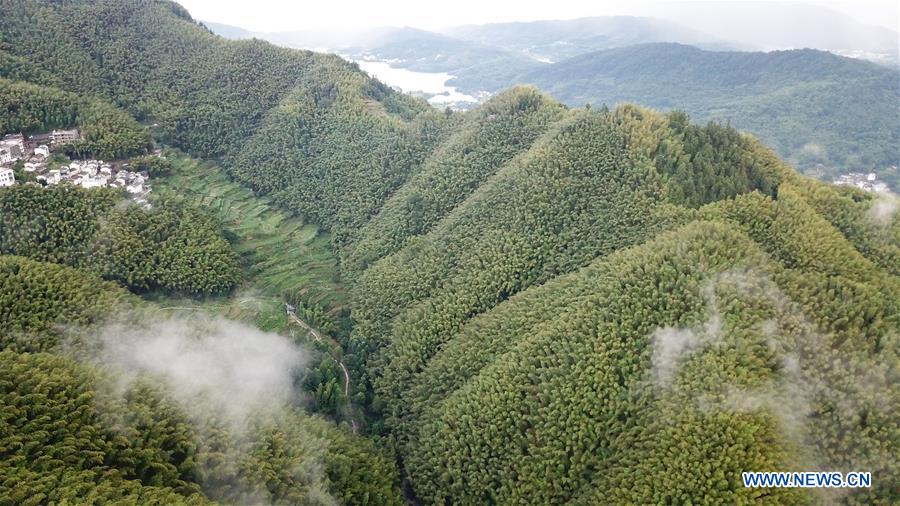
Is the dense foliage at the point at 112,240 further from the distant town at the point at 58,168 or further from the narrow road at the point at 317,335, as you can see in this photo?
the narrow road at the point at 317,335

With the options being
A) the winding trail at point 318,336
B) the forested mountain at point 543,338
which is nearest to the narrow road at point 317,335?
A: the winding trail at point 318,336

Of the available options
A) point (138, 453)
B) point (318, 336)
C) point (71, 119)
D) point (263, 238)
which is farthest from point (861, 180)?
point (71, 119)

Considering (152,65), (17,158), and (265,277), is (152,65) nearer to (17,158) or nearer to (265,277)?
(17,158)

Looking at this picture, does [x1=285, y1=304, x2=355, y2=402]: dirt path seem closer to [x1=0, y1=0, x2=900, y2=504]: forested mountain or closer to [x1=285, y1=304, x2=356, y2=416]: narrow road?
[x1=285, y1=304, x2=356, y2=416]: narrow road

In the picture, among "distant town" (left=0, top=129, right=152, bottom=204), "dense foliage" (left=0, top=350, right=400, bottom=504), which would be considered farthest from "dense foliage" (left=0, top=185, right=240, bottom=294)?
"dense foliage" (left=0, top=350, right=400, bottom=504)

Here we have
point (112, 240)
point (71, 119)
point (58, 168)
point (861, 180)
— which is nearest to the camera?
point (112, 240)

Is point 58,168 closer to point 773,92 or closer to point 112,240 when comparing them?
point 112,240
